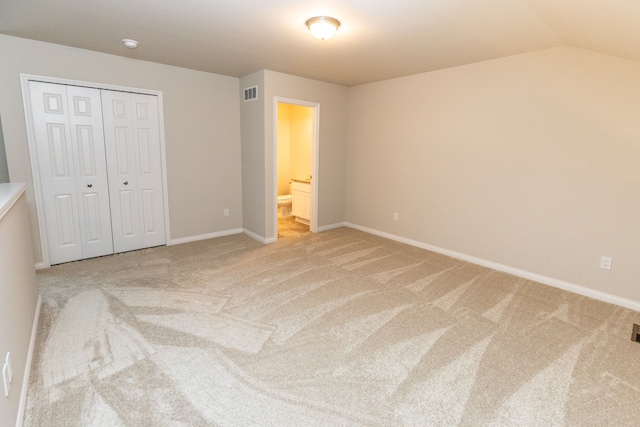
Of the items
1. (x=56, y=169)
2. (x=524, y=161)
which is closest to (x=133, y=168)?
(x=56, y=169)

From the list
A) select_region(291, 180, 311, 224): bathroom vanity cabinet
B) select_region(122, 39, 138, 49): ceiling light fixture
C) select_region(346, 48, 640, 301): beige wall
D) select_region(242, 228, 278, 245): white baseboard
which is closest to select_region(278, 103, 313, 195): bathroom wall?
select_region(291, 180, 311, 224): bathroom vanity cabinet

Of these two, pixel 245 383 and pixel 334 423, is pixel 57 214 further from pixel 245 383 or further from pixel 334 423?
pixel 334 423

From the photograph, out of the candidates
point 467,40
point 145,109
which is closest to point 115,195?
point 145,109

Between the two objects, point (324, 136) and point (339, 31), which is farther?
point (324, 136)

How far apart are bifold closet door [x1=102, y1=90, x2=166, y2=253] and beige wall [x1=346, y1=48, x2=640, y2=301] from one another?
3.25 meters

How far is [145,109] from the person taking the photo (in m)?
4.17

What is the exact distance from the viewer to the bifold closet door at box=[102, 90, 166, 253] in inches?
157

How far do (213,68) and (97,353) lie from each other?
142 inches

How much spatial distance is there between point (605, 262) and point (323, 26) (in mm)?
3408

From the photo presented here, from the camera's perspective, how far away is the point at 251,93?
463 centimetres

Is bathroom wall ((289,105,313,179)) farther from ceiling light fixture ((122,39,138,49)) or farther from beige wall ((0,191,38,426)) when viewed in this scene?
beige wall ((0,191,38,426))

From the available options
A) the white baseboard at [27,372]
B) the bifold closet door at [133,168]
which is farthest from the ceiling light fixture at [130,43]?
the white baseboard at [27,372]

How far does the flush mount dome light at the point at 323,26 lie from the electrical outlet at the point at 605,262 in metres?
3.30

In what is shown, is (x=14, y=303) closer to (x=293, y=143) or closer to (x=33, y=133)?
(x=33, y=133)
